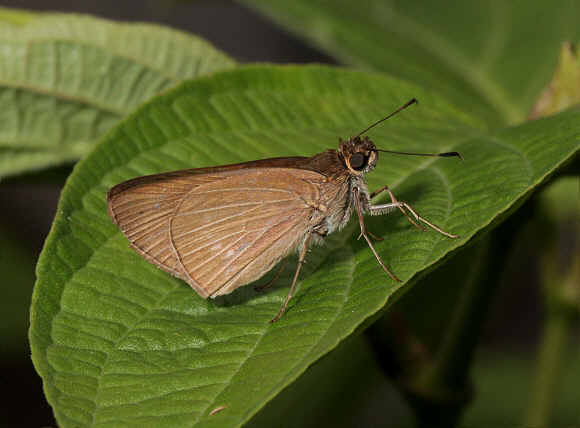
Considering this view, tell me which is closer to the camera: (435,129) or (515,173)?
(515,173)

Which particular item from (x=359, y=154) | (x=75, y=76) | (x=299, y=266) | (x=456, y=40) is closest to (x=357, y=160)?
(x=359, y=154)

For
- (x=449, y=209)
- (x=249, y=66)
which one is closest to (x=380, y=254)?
(x=449, y=209)

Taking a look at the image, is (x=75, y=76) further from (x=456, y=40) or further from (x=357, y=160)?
(x=456, y=40)

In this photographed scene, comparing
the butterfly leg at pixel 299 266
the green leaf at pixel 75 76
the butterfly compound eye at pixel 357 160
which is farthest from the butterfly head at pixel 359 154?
the green leaf at pixel 75 76

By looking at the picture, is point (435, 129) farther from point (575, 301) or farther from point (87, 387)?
point (87, 387)

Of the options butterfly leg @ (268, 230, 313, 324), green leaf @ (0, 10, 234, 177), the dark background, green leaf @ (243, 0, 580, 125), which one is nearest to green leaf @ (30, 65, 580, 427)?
butterfly leg @ (268, 230, 313, 324)

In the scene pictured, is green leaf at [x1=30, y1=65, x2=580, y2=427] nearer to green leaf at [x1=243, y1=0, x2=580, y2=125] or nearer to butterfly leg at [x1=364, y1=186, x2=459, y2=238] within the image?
butterfly leg at [x1=364, y1=186, x2=459, y2=238]

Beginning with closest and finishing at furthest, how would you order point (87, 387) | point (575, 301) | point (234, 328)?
1. point (87, 387)
2. point (234, 328)
3. point (575, 301)
